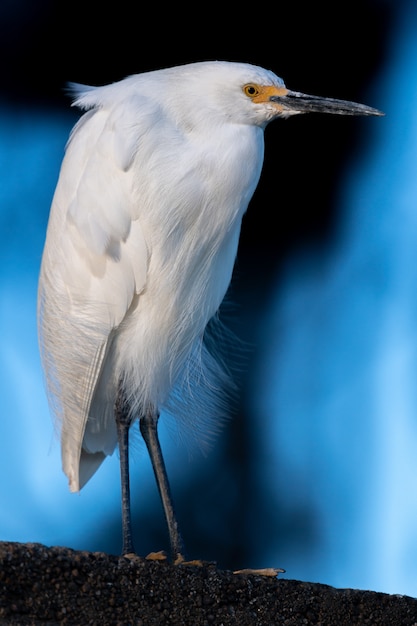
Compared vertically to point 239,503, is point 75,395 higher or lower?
higher

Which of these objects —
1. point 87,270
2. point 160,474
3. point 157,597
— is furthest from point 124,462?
point 157,597

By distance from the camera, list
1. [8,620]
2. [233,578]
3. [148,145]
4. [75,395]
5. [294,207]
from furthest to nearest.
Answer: [294,207] < [75,395] < [148,145] < [233,578] < [8,620]

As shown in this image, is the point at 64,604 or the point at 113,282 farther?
the point at 113,282

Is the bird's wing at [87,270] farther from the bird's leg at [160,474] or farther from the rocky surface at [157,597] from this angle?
the rocky surface at [157,597]

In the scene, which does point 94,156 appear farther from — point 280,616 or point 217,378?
point 280,616

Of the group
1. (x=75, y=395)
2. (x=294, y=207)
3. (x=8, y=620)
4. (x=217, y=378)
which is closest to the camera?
(x=8, y=620)

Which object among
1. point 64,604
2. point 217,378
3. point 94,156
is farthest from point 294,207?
point 64,604
